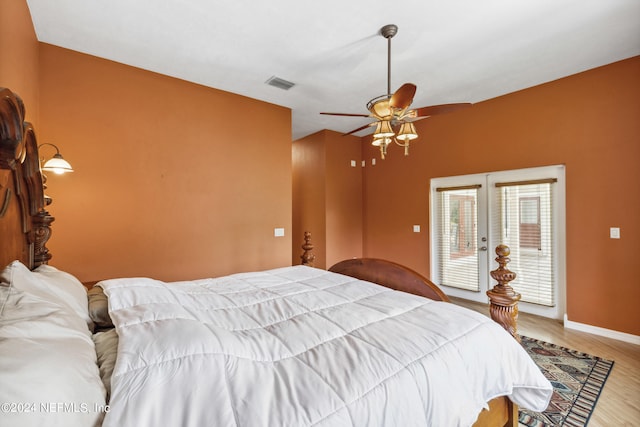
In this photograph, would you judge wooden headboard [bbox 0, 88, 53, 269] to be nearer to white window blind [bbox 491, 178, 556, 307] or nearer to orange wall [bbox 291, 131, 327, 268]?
orange wall [bbox 291, 131, 327, 268]

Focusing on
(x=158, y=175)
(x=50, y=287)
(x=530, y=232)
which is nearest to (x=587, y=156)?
(x=530, y=232)

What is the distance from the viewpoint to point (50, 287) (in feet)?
3.77

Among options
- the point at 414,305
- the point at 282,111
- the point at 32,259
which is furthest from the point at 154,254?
the point at 414,305

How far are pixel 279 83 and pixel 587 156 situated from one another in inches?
138

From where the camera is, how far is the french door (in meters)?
3.42

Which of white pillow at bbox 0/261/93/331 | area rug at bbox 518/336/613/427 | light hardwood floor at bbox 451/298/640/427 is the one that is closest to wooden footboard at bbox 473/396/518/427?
area rug at bbox 518/336/613/427

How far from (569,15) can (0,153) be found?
353 cm

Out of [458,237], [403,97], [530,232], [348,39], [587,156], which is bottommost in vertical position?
[458,237]

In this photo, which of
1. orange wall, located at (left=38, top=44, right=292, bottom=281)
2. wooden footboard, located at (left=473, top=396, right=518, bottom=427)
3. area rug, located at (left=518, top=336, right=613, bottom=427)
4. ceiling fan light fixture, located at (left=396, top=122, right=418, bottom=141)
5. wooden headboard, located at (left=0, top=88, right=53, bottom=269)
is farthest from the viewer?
orange wall, located at (left=38, top=44, right=292, bottom=281)

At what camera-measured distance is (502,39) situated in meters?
2.53

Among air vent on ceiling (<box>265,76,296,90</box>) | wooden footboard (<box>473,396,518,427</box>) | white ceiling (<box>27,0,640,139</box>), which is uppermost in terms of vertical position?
white ceiling (<box>27,0,640,139</box>)

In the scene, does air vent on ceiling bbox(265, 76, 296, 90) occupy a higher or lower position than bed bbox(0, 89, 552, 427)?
higher

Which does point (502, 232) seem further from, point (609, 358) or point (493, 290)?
point (493, 290)

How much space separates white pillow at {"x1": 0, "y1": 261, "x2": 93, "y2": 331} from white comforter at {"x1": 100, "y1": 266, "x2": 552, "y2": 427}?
0.12m
